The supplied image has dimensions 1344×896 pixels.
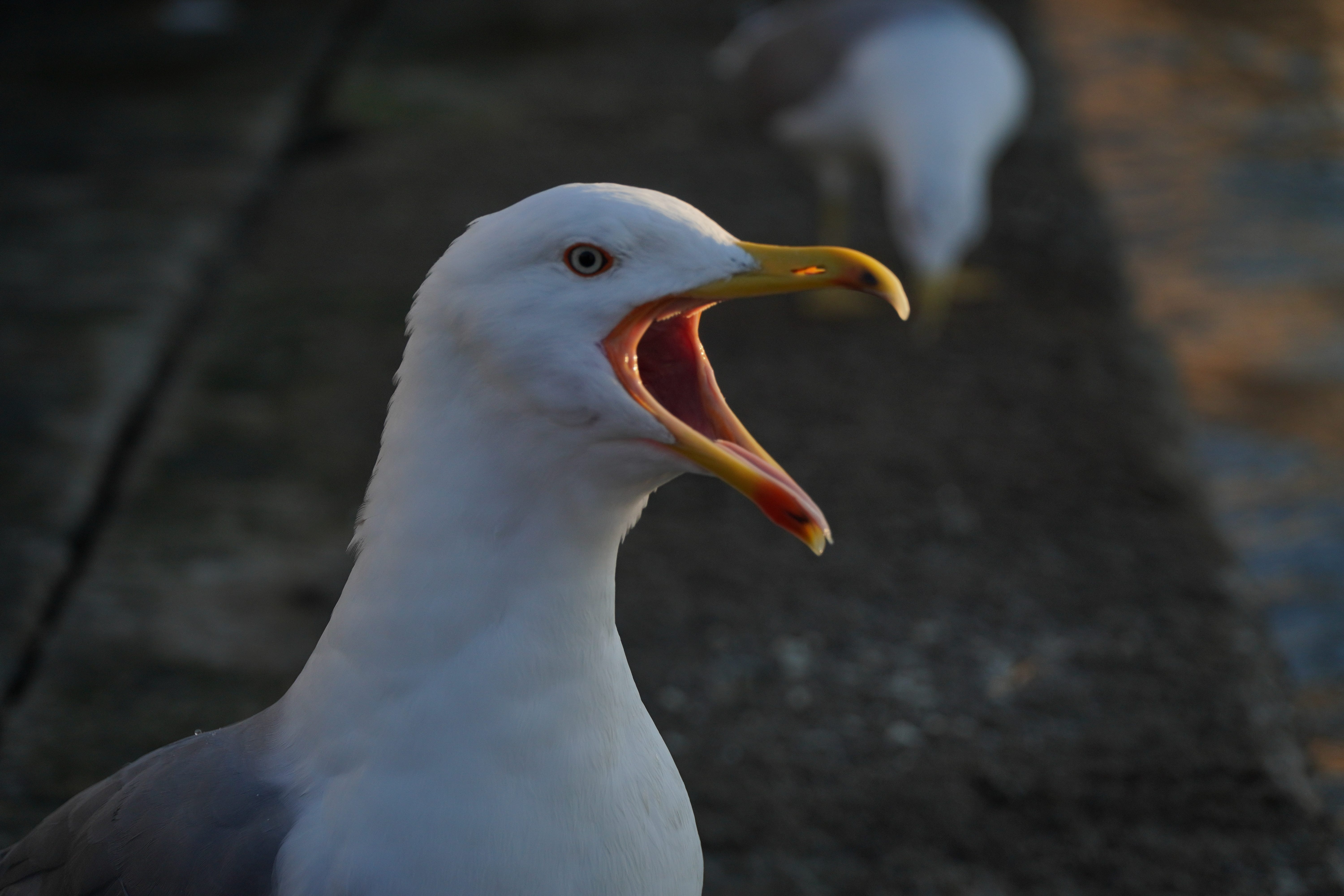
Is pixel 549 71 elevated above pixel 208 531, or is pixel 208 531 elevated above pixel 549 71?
pixel 208 531

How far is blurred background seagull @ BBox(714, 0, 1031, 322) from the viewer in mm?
4375

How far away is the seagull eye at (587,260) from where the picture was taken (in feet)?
4.65

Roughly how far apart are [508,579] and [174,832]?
49 centimetres

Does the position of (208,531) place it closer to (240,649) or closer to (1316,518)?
(240,649)

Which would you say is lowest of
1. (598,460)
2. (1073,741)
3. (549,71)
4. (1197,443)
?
(549,71)

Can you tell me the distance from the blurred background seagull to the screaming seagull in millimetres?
2975

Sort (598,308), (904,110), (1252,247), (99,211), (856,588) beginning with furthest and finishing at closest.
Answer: (1252,247), (99,211), (904,110), (856,588), (598,308)

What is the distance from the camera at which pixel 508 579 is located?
4.80 feet

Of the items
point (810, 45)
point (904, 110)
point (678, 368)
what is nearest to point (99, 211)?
point (810, 45)

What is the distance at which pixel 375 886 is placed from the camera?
1.42 meters

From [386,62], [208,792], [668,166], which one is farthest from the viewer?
[386,62]

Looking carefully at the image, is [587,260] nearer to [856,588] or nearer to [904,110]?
[856,588]

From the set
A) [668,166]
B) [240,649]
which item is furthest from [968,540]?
[668,166]

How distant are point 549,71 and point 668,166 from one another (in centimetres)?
132
